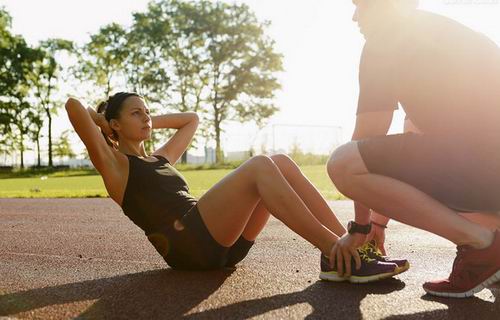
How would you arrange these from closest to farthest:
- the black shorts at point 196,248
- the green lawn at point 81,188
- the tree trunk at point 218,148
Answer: the black shorts at point 196,248 → the green lawn at point 81,188 → the tree trunk at point 218,148

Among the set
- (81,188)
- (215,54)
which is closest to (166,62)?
(215,54)

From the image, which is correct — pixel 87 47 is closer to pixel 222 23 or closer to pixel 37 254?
pixel 222 23

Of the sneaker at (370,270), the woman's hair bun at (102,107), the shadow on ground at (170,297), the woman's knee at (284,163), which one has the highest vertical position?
the woman's hair bun at (102,107)

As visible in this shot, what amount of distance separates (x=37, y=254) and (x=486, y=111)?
322cm

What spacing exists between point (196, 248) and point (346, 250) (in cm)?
82

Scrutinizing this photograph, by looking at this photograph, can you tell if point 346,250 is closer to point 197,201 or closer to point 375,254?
point 375,254

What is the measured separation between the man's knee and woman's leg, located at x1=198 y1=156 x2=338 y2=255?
219mm

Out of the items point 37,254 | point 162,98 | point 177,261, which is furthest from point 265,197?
point 162,98

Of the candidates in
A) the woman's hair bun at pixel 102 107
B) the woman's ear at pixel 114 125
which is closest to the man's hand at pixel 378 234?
the woman's ear at pixel 114 125

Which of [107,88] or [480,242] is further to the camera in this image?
[107,88]

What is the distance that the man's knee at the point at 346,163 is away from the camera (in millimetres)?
2609

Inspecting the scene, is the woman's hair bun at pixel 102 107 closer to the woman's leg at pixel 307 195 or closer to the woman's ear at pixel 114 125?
the woman's ear at pixel 114 125

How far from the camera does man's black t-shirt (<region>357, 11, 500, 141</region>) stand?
2439 millimetres

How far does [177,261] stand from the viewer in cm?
315
